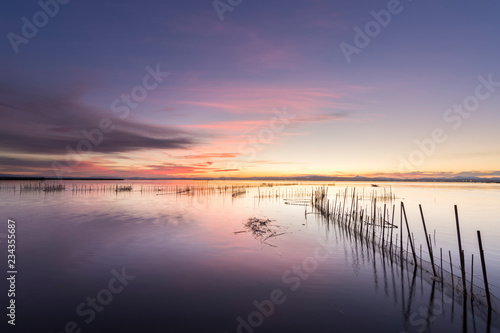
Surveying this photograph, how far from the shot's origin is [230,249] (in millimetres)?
16250

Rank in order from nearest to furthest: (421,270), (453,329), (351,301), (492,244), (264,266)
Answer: (453,329) < (351,301) < (421,270) < (264,266) < (492,244)

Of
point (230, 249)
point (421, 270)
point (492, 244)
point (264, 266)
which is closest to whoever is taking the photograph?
point (421, 270)

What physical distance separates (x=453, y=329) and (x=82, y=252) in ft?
54.4

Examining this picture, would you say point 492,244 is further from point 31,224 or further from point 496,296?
point 31,224

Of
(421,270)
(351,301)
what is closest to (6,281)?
(351,301)

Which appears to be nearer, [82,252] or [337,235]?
[82,252]

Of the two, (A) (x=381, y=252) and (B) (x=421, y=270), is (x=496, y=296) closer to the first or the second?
(B) (x=421, y=270)

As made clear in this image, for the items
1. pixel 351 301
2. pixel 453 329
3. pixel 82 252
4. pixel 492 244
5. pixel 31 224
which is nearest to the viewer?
pixel 453 329

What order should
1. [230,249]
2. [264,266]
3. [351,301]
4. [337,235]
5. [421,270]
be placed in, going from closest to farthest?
[351,301], [421,270], [264,266], [230,249], [337,235]

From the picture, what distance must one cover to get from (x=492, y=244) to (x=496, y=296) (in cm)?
1033

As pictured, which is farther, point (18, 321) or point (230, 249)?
point (230, 249)

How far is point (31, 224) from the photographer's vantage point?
75.3 feet

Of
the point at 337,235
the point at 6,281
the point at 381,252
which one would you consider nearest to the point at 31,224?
the point at 6,281

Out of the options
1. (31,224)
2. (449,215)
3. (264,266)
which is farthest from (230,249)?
(449,215)
